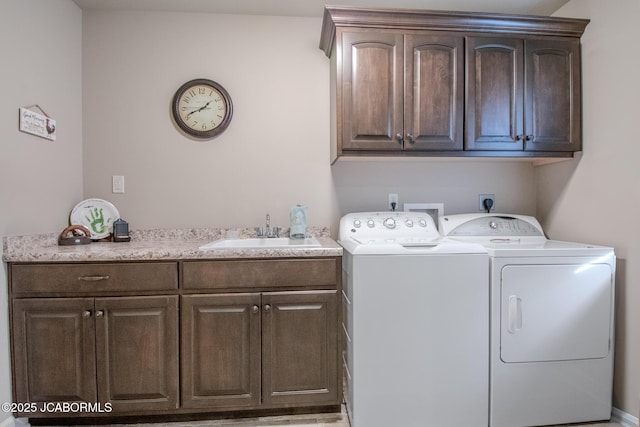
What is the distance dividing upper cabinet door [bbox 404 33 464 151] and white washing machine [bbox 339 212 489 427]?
670 millimetres

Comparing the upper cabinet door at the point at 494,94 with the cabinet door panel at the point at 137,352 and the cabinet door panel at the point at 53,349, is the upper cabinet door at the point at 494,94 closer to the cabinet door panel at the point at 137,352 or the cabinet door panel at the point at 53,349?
the cabinet door panel at the point at 137,352

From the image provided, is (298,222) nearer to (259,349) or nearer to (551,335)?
(259,349)

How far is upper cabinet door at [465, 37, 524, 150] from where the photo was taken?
183 cm

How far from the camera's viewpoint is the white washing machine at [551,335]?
1538mm

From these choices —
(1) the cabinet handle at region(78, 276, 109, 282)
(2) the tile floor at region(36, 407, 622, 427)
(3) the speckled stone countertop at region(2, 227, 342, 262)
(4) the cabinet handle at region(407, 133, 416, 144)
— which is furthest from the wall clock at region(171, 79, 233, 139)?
(2) the tile floor at region(36, 407, 622, 427)

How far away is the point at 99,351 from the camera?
1.50m

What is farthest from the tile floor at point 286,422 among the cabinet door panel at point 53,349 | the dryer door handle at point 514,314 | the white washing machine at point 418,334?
the dryer door handle at point 514,314

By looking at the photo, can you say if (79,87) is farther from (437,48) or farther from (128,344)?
(437,48)

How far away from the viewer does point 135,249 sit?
156 cm

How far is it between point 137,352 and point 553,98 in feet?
8.72

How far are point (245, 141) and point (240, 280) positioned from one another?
984mm

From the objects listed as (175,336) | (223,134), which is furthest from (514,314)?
(223,134)

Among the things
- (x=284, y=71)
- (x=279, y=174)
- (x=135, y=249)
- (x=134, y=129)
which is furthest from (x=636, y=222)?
(x=134, y=129)

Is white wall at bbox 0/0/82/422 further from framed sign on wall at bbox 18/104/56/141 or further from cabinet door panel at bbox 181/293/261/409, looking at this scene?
cabinet door panel at bbox 181/293/261/409
